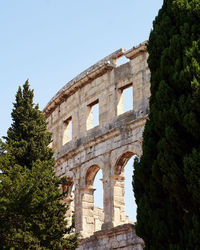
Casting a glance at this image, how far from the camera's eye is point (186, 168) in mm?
8727

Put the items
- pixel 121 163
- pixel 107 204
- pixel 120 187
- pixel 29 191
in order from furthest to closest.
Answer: pixel 121 163 < pixel 120 187 < pixel 107 204 < pixel 29 191

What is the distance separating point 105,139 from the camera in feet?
62.6

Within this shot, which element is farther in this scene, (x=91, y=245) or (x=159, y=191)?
(x=91, y=245)

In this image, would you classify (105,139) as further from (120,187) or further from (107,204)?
(107,204)

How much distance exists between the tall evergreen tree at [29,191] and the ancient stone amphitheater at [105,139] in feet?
7.30

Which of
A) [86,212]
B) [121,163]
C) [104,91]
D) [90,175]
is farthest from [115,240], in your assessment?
[104,91]

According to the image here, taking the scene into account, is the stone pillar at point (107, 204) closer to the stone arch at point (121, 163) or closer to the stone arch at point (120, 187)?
the stone arch at point (120, 187)

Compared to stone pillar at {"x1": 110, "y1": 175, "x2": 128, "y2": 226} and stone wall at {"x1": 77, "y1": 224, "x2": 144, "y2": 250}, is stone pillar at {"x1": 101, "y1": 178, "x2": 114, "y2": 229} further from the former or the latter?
stone wall at {"x1": 77, "y1": 224, "x2": 144, "y2": 250}

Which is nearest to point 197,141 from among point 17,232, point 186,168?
point 186,168

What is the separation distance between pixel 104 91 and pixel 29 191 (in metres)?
6.57

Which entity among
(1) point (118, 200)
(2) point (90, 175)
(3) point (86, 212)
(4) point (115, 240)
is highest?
(2) point (90, 175)

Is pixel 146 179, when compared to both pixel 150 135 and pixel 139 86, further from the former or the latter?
pixel 139 86

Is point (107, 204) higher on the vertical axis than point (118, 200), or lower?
lower

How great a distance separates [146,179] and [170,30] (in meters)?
3.18
